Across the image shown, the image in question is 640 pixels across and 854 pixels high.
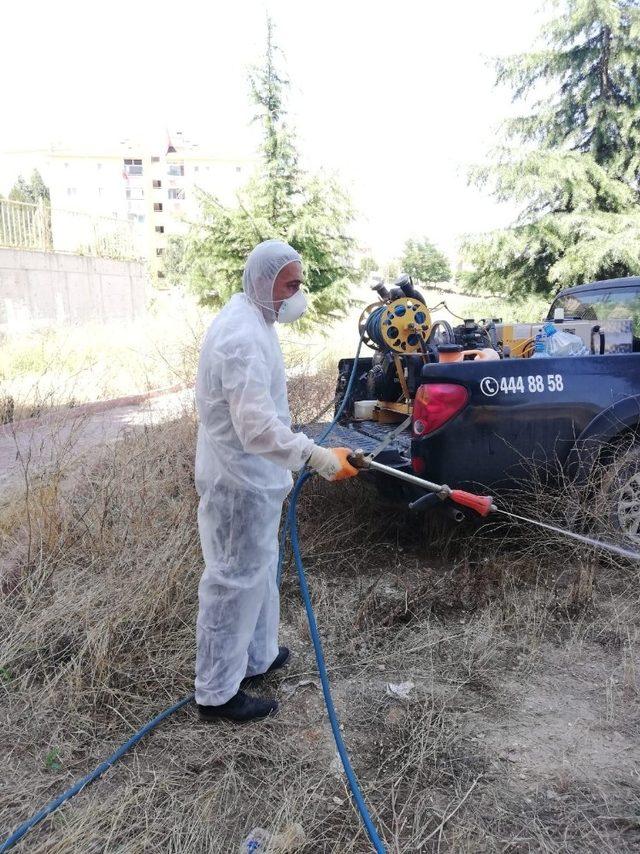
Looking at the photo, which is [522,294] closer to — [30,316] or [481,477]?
[30,316]

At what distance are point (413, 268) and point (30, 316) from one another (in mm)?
38579

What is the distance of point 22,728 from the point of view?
2494 mm

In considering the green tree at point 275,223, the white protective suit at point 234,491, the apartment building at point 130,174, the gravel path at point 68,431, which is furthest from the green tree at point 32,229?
the apartment building at point 130,174

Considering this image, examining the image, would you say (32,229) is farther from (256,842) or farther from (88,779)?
(256,842)

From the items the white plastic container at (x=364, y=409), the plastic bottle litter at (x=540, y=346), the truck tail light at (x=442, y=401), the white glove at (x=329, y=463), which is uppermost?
the plastic bottle litter at (x=540, y=346)

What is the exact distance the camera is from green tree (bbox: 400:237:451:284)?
151ft

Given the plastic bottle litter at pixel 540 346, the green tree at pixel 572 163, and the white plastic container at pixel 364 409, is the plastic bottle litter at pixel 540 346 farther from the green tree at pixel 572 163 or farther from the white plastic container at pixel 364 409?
the green tree at pixel 572 163

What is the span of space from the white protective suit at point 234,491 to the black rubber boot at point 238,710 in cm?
4

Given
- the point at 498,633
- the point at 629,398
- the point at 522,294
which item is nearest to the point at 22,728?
the point at 498,633

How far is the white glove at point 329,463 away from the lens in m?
2.46

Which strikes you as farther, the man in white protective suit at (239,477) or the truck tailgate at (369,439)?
the truck tailgate at (369,439)

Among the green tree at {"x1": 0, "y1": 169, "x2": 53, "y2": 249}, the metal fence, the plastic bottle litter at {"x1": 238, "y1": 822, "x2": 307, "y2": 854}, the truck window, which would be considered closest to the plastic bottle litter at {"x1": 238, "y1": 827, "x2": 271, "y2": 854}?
the plastic bottle litter at {"x1": 238, "y1": 822, "x2": 307, "y2": 854}

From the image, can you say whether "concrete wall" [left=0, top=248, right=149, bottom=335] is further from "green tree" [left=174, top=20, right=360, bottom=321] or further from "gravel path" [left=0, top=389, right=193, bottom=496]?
"gravel path" [left=0, top=389, right=193, bottom=496]

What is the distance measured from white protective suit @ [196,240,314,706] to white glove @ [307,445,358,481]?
4 centimetres
